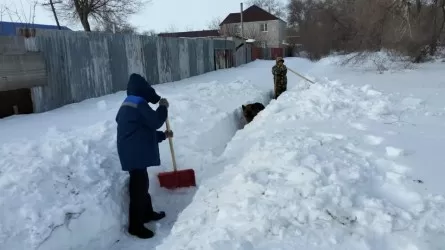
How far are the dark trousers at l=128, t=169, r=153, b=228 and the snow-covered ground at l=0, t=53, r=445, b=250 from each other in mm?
180

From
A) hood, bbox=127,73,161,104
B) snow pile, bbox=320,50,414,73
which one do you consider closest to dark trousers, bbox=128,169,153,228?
hood, bbox=127,73,161,104

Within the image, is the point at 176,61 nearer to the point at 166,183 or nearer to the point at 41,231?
the point at 166,183

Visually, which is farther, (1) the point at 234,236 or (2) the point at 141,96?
(2) the point at 141,96

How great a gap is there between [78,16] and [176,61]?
41.6 feet

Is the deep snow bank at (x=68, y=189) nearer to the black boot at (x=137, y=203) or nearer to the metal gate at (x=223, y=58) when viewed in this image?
the black boot at (x=137, y=203)

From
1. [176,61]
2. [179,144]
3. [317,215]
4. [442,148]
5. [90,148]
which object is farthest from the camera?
[176,61]

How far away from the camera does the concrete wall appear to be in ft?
28.7

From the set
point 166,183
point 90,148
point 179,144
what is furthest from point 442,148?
point 90,148

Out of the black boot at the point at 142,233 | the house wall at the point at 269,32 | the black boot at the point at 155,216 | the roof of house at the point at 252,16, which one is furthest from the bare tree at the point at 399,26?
the roof of house at the point at 252,16

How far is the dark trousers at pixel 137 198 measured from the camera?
4.41 metres

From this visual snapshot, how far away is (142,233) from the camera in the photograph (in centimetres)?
434

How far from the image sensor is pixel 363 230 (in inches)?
118

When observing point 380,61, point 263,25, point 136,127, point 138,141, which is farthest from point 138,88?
point 263,25

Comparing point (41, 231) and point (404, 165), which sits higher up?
point (404, 165)
